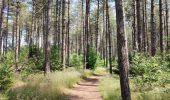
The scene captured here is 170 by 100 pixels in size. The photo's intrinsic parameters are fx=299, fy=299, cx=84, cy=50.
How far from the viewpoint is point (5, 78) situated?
14.8 meters

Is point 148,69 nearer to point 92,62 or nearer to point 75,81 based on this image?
point 75,81

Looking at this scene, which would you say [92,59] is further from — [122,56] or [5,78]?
[122,56]

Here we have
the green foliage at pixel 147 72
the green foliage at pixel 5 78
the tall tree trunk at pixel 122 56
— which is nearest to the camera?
the tall tree trunk at pixel 122 56

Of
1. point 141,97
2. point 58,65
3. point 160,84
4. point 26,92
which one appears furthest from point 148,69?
point 58,65

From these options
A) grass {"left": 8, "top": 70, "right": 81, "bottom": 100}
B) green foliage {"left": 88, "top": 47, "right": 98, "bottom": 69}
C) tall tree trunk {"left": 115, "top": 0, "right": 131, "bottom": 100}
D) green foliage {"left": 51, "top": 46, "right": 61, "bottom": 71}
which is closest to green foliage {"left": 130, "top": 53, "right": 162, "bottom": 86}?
grass {"left": 8, "top": 70, "right": 81, "bottom": 100}

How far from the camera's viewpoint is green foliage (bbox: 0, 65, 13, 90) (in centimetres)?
1472

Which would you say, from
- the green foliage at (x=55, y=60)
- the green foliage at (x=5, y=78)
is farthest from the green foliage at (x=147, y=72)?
the green foliage at (x=55, y=60)

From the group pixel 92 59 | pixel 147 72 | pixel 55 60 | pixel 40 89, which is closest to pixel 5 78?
pixel 40 89

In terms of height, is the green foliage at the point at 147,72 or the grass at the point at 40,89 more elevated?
the green foliage at the point at 147,72

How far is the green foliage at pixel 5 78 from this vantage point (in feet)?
48.3

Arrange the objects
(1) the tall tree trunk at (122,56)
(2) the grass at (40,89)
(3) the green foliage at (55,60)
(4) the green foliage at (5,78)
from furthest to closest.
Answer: (3) the green foliage at (55,60) < (4) the green foliage at (5,78) < (2) the grass at (40,89) < (1) the tall tree trunk at (122,56)

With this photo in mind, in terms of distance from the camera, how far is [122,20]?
10.4 meters

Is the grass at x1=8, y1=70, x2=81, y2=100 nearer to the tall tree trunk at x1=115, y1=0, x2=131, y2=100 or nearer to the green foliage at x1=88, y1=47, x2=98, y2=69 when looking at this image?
the tall tree trunk at x1=115, y1=0, x2=131, y2=100

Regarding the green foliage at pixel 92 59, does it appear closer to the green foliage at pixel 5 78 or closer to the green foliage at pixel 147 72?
the green foliage at pixel 147 72
